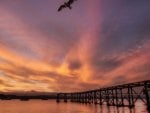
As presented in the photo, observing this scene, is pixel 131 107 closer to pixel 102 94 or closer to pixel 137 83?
pixel 137 83

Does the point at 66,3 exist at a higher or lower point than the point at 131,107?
higher

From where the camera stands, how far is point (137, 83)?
40406 mm

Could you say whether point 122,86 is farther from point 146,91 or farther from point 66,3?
point 66,3

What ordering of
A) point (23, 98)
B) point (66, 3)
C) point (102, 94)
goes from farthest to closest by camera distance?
point (23, 98)
point (102, 94)
point (66, 3)

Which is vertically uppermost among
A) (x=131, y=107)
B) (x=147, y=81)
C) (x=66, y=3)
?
(x=66, y=3)

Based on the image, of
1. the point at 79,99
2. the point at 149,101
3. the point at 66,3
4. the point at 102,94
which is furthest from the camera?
the point at 79,99

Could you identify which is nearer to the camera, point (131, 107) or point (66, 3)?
point (66, 3)

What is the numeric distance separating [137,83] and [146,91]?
3.33 meters

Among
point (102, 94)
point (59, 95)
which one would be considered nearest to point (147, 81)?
point (102, 94)

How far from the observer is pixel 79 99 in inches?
4134

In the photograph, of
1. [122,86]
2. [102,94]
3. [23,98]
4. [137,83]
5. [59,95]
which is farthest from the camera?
[23,98]

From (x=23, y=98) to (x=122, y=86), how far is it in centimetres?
15599

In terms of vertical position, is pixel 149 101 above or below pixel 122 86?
below

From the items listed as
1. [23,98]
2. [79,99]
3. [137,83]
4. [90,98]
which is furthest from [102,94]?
[23,98]
